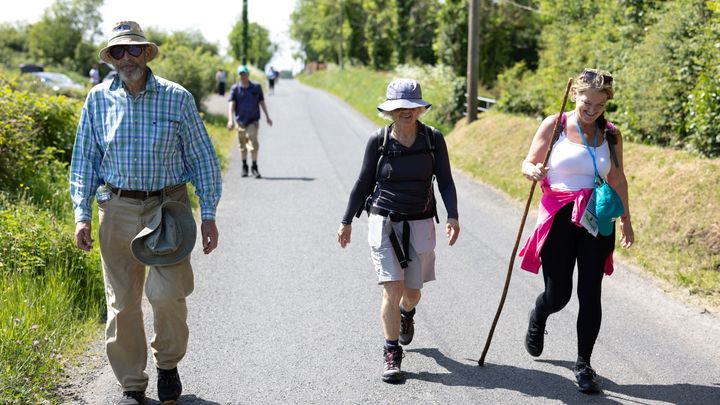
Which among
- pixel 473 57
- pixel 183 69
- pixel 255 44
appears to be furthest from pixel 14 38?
pixel 473 57

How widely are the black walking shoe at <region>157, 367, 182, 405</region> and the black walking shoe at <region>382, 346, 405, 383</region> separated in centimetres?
124

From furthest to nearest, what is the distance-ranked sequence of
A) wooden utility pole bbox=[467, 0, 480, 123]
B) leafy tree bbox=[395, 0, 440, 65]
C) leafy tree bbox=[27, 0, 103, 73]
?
leafy tree bbox=[27, 0, 103, 73] < leafy tree bbox=[395, 0, 440, 65] < wooden utility pole bbox=[467, 0, 480, 123]

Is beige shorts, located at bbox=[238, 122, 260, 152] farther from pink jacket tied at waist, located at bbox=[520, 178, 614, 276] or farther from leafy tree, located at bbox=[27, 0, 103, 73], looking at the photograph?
leafy tree, located at bbox=[27, 0, 103, 73]

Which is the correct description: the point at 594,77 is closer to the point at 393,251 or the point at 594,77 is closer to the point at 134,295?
the point at 393,251

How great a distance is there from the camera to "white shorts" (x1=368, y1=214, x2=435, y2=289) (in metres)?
5.16

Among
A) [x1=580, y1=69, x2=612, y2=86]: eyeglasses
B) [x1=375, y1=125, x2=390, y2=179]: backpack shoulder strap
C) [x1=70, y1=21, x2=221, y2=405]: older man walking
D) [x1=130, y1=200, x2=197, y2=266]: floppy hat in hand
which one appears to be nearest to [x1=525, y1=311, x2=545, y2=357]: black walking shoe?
[x1=375, y1=125, x2=390, y2=179]: backpack shoulder strap

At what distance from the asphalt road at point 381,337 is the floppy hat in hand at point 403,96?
1.68 metres

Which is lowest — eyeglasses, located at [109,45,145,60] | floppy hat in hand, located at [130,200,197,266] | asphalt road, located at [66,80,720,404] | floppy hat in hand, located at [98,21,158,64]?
asphalt road, located at [66,80,720,404]

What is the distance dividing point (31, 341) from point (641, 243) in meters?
6.36

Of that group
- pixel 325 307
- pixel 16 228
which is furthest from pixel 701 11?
pixel 16 228

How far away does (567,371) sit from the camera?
5.32 meters

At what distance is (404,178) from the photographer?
16.9 feet

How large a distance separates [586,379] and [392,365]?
1156 mm

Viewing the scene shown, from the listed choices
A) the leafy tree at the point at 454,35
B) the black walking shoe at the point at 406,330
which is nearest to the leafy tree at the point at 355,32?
the leafy tree at the point at 454,35
